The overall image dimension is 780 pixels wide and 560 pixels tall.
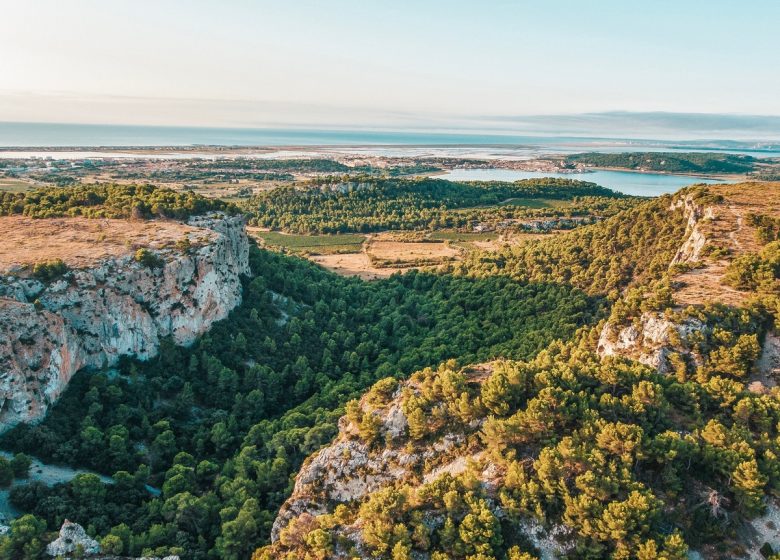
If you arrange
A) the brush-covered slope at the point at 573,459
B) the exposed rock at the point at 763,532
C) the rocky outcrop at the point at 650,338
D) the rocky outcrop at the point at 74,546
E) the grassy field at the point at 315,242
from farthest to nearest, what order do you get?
the grassy field at the point at 315,242 < the rocky outcrop at the point at 650,338 < the rocky outcrop at the point at 74,546 < the brush-covered slope at the point at 573,459 < the exposed rock at the point at 763,532

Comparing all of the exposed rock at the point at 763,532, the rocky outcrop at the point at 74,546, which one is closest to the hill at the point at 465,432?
the exposed rock at the point at 763,532

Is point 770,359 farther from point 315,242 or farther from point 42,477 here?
point 315,242

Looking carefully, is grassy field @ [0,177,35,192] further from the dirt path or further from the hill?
the dirt path

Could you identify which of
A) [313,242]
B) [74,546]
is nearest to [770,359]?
[74,546]

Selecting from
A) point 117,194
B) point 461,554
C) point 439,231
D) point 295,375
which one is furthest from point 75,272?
point 439,231

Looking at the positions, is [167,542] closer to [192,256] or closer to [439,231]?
[192,256]

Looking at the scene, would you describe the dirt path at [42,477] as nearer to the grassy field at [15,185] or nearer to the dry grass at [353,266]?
the dry grass at [353,266]
